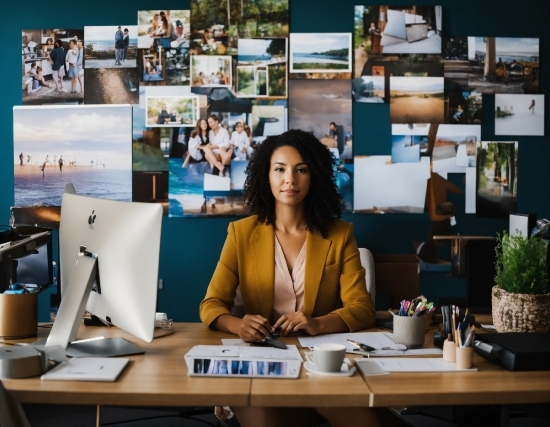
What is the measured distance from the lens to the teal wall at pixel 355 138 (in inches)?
135

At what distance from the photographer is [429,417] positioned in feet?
10.4

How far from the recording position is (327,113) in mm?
3426

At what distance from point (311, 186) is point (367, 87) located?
49.1 inches

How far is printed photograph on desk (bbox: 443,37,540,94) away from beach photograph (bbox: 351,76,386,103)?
37cm

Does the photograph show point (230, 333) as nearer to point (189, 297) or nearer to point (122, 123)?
point (189, 297)

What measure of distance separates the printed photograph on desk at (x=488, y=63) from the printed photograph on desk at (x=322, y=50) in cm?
55

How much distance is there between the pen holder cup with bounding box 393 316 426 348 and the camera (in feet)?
5.82

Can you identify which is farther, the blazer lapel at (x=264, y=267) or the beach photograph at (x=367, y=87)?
the beach photograph at (x=367, y=87)

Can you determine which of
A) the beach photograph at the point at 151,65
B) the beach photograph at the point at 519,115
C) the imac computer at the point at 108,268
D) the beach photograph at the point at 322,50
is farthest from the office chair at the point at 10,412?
the beach photograph at the point at 519,115

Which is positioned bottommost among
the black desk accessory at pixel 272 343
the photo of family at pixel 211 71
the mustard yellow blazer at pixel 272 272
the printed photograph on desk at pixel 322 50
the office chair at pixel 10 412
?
the office chair at pixel 10 412

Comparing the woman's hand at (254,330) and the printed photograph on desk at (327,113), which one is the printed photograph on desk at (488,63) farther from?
the woman's hand at (254,330)

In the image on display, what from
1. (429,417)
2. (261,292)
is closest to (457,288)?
(429,417)

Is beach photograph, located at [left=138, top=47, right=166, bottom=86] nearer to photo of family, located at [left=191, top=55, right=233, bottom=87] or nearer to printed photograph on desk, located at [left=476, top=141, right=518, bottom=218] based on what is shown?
photo of family, located at [left=191, top=55, right=233, bottom=87]

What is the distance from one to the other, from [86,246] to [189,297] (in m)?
1.77
